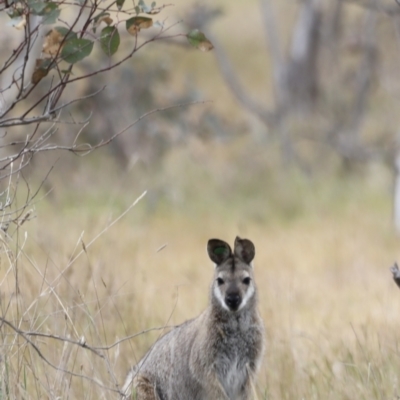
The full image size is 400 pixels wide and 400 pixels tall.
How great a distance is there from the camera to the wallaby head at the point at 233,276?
4.23 m

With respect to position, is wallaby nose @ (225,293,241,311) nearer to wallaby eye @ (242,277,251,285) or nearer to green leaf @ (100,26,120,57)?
wallaby eye @ (242,277,251,285)

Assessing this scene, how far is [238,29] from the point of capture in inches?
1366

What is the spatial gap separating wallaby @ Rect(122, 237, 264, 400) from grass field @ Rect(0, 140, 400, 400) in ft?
0.51

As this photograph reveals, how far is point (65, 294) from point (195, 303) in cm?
187

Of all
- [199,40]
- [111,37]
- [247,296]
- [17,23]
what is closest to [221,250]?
[247,296]

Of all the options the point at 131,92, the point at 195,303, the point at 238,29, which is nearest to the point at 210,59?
the point at 238,29

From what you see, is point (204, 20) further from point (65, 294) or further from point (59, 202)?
point (65, 294)

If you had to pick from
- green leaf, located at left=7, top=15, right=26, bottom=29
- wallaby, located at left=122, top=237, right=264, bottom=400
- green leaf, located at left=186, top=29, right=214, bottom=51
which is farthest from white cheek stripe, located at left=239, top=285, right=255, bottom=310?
green leaf, located at left=7, top=15, right=26, bottom=29

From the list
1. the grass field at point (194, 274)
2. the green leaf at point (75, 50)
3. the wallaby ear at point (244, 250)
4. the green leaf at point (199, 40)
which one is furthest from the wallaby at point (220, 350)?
the green leaf at point (75, 50)

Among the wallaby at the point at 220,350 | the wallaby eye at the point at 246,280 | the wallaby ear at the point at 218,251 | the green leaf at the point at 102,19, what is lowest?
the wallaby at the point at 220,350

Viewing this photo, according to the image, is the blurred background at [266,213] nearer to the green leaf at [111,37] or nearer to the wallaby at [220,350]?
the wallaby at [220,350]

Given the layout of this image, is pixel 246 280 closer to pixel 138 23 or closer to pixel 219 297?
pixel 219 297

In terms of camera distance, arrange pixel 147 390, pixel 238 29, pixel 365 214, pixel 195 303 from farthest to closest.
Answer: pixel 238 29 < pixel 365 214 < pixel 195 303 < pixel 147 390

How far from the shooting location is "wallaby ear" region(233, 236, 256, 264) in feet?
14.2
